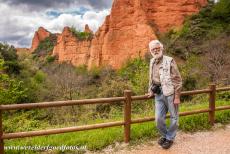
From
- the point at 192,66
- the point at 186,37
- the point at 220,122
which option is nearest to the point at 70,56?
the point at 186,37

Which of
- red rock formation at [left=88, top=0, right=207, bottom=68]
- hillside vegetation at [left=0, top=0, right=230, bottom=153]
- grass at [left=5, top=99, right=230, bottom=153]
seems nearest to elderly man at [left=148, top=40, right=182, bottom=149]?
grass at [left=5, top=99, right=230, bottom=153]

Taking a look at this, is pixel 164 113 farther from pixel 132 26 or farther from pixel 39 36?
pixel 39 36

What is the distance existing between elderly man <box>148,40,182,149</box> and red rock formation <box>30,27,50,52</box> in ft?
335

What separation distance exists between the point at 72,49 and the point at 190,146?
2522 inches

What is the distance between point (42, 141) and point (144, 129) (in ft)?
7.05

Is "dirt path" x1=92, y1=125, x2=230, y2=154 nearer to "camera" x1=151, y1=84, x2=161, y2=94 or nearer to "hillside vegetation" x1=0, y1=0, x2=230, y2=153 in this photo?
"hillside vegetation" x1=0, y1=0, x2=230, y2=153

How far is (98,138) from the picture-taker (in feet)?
22.1

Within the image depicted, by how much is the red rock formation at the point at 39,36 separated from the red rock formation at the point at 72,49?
1322 inches

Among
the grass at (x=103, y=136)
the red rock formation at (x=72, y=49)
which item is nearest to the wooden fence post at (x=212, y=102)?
the grass at (x=103, y=136)

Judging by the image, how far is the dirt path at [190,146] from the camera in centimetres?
643

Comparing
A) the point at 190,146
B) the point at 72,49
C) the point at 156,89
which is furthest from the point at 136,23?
the point at 156,89

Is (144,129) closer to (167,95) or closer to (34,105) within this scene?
(167,95)

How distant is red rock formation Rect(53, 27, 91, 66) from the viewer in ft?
216

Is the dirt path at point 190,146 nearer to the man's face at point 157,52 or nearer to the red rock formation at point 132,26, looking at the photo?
the man's face at point 157,52
